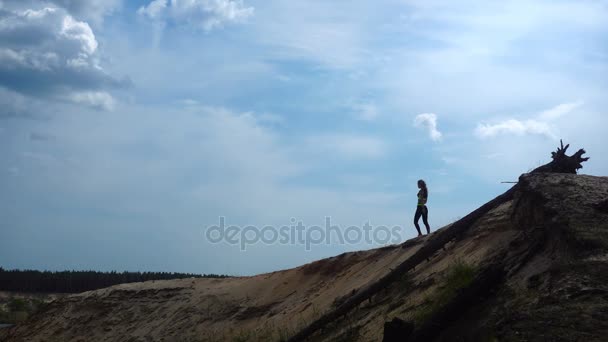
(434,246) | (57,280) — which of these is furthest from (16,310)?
(434,246)

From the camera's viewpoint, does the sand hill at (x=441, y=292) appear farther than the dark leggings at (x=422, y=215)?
No

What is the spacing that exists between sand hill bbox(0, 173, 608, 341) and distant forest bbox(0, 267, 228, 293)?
138 feet

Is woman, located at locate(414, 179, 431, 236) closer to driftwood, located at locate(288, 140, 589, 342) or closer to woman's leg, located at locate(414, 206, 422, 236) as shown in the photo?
woman's leg, located at locate(414, 206, 422, 236)

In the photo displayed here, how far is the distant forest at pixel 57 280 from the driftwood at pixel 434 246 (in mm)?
49581

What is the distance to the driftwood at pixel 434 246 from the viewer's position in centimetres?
984

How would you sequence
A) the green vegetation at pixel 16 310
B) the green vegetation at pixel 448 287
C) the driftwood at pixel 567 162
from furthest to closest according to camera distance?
1. the green vegetation at pixel 16 310
2. the driftwood at pixel 567 162
3. the green vegetation at pixel 448 287

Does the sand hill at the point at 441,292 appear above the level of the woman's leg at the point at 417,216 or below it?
below

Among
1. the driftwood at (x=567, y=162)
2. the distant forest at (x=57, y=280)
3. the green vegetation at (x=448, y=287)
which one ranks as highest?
the distant forest at (x=57, y=280)

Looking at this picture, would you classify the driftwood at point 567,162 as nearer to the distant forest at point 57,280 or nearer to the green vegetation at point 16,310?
the green vegetation at point 16,310

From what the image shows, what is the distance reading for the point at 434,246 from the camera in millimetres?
10203

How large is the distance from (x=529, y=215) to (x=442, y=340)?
265 centimetres

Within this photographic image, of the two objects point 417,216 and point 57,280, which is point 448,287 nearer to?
point 417,216

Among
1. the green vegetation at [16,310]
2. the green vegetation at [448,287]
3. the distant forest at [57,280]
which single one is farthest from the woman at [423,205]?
the distant forest at [57,280]

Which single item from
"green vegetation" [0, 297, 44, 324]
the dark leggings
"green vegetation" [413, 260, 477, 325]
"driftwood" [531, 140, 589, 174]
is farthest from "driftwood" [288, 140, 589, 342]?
"green vegetation" [0, 297, 44, 324]
